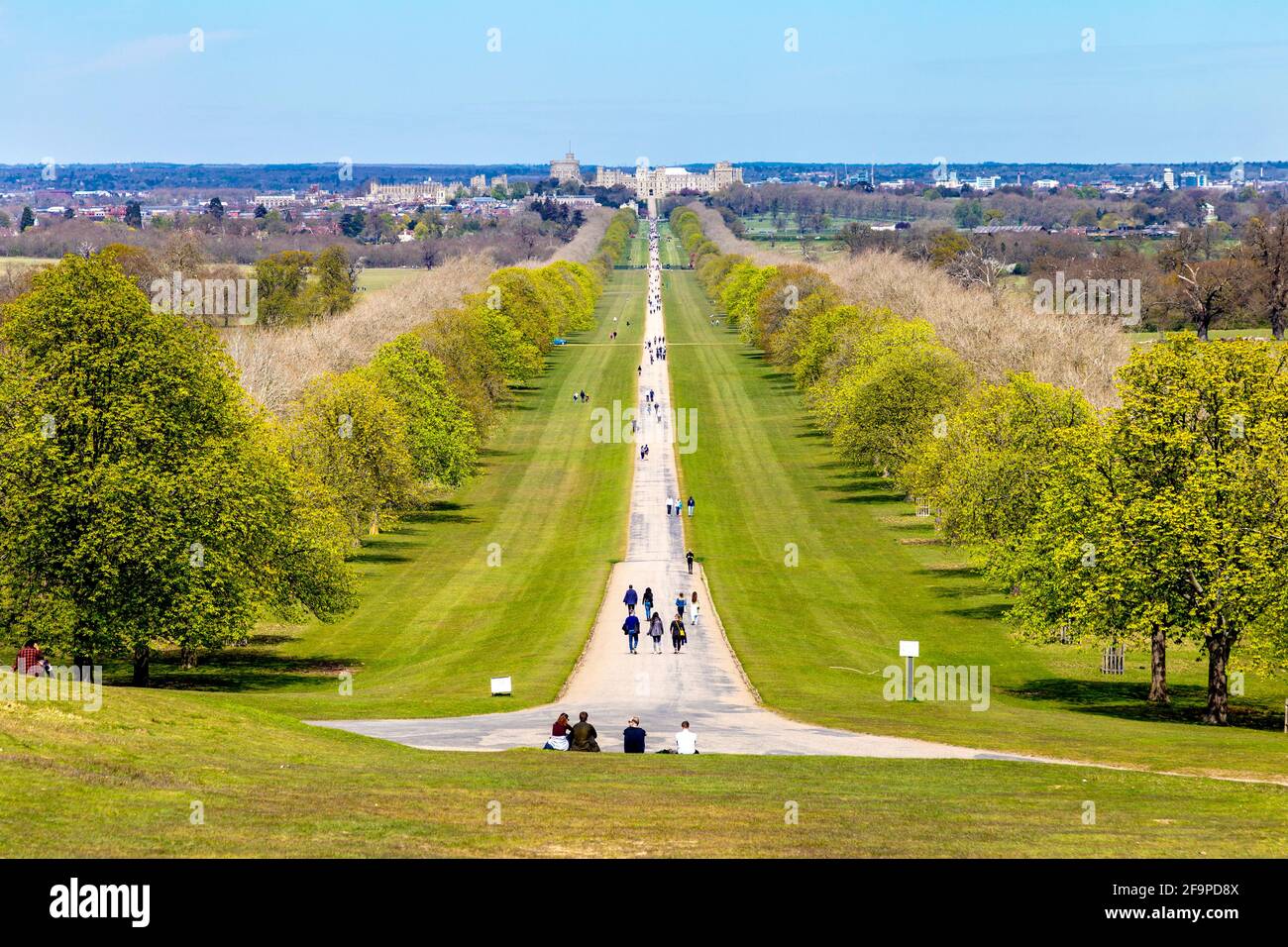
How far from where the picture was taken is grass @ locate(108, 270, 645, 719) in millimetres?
49062

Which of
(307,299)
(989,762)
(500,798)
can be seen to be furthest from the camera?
(307,299)

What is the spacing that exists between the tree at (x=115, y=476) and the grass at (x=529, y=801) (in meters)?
13.4

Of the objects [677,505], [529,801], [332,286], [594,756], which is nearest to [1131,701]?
[594,756]

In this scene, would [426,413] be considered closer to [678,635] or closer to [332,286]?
[678,635]

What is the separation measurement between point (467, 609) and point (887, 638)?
57.3 feet

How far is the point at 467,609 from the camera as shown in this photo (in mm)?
67188

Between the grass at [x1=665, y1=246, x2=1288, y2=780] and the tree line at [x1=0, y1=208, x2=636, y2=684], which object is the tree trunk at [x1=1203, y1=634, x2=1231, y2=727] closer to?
the grass at [x1=665, y1=246, x2=1288, y2=780]

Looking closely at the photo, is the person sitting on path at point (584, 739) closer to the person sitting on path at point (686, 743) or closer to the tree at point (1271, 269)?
the person sitting on path at point (686, 743)

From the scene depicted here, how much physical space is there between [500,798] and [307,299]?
169216 millimetres

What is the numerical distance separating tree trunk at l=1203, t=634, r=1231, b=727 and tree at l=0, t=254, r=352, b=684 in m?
28.0

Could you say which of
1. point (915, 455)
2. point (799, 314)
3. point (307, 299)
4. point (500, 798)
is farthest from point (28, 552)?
point (307, 299)
